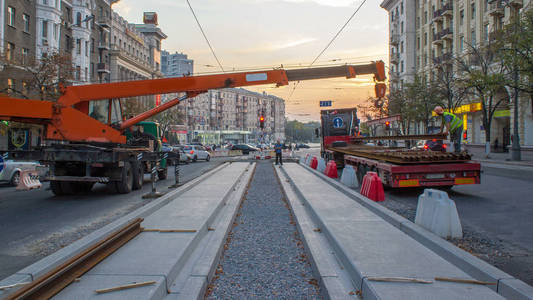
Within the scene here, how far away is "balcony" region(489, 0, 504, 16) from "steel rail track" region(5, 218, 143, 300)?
3791 centimetres

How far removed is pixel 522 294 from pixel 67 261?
4752 mm

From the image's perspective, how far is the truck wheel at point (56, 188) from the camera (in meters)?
12.2

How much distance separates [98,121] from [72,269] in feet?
27.8

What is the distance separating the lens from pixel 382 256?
5105 mm

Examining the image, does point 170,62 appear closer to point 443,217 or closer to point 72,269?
point 443,217

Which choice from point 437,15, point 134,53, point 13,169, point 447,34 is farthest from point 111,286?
point 134,53

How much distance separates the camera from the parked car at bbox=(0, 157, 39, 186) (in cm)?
1519

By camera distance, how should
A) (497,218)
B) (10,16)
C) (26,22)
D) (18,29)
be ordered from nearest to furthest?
(497,218) < (10,16) < (18,29) < (26,22)

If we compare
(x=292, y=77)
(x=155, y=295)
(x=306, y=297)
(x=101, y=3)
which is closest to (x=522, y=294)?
(x=306, y=297)

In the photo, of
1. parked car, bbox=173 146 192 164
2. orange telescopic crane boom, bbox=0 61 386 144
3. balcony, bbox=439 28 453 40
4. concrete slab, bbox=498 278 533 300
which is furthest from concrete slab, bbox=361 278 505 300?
balcony, bbox=439 28 453 40

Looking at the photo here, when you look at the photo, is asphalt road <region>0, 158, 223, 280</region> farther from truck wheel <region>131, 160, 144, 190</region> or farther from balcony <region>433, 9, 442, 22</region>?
balcony <region>433, 9, 442, 22</region>

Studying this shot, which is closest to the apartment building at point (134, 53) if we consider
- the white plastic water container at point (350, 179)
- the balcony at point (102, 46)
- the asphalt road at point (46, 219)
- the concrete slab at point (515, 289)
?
the balcony at point (102, 46)

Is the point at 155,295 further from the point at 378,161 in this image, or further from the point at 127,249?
the point at 378,161

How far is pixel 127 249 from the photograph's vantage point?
561 cm
